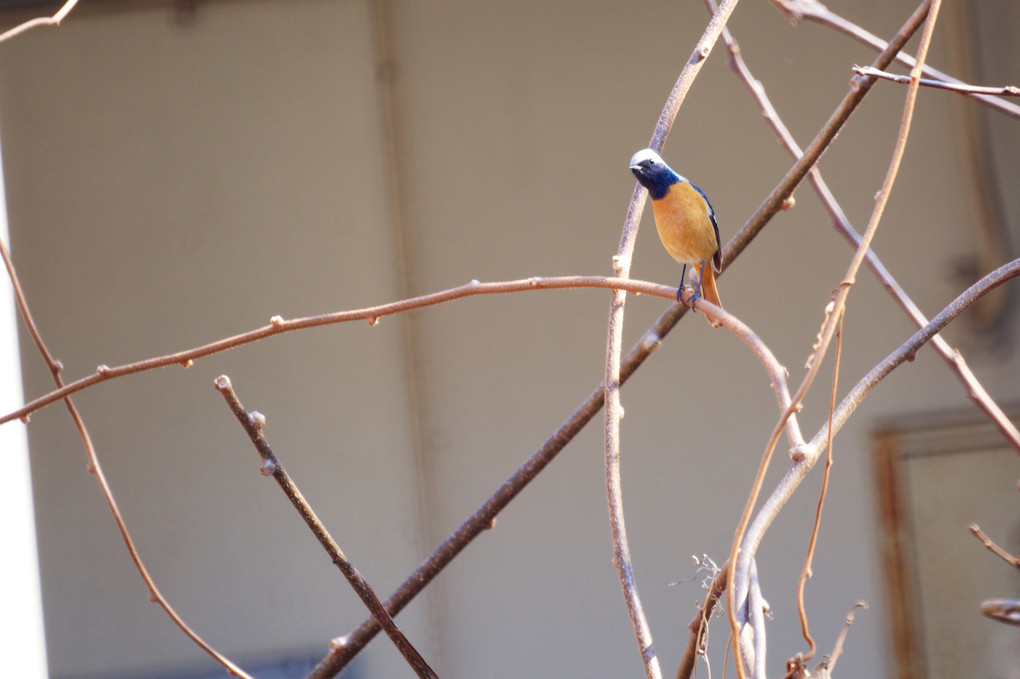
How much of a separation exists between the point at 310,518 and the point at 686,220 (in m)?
0.48

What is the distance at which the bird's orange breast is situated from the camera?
93 centimetres

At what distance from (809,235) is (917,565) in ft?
2.97

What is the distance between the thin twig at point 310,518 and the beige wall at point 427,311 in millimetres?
1600

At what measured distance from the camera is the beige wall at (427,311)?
2361 millimetres

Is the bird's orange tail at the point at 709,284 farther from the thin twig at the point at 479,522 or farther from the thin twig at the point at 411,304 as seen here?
the thin twig at the point at 411,304

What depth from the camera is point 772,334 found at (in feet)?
7.75

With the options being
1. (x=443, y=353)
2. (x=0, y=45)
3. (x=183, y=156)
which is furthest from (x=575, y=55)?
(x=0, y=45)

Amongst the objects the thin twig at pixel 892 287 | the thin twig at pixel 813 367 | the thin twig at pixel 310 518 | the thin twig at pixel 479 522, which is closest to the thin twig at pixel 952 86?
the thin twig at pixel 813 367

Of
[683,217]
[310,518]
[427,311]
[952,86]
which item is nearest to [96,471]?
[310,518]

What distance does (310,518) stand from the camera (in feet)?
2.52

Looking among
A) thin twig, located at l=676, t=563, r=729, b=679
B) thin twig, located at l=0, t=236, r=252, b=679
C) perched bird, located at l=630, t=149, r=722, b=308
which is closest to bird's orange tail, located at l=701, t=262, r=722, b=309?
perched bird, located at l=630, t=149, r=722, b=308

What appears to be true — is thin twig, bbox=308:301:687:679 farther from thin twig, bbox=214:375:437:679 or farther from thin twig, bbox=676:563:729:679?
thin twig, bbox=676:563:729:679

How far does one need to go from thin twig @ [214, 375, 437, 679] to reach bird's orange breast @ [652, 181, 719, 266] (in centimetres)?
46

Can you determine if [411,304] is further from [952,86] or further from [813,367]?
[952,86]
